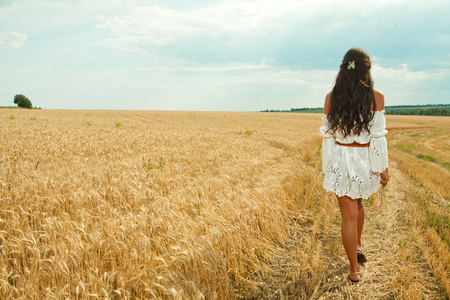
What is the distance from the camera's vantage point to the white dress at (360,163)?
3.44m

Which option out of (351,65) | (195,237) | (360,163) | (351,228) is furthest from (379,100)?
(195,237)

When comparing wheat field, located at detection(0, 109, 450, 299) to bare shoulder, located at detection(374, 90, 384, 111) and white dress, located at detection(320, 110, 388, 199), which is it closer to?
white dress, located at detection(320, 110, 388, 199)

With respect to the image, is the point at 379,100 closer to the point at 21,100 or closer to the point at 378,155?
the point at 378,155

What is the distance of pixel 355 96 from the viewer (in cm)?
336

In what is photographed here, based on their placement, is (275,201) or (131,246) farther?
(275,201)

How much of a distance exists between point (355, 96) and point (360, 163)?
0.87 meters

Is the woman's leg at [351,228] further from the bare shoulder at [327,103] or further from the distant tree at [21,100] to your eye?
the distant tree at [21,100]

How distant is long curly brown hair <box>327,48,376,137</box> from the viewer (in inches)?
132

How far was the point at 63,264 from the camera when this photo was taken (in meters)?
2.76

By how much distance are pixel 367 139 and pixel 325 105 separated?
0.72 metres

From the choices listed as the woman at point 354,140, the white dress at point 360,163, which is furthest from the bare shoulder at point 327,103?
the white dress at point 360,163

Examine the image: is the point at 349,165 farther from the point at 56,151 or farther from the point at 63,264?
the point at 56,151

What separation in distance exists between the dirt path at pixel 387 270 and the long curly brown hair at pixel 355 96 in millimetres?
1956

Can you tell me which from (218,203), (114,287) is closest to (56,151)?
(218,203)
